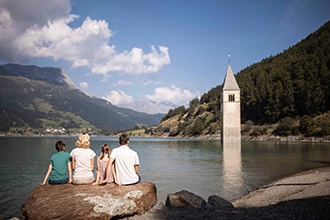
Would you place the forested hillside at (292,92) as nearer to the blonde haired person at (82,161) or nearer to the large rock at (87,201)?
the large rock at (87,201)

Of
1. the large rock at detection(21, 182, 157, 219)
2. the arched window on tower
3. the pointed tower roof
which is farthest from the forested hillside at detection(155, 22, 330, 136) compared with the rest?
the large rock at detection(21, 182, 157, 219)

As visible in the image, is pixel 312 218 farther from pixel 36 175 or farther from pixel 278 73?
pixel 278 73

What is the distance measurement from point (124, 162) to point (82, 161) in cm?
158

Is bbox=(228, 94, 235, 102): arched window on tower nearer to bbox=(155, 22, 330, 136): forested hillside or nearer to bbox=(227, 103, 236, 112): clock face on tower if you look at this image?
bbox=(227, 103, 236, 112): clock face on tower

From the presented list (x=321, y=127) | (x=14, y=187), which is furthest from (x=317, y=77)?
(x=14, y=187)

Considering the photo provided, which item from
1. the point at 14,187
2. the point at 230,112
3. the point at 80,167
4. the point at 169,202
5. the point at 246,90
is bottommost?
the point at 14,187

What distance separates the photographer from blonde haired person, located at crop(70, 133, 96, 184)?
10977mm

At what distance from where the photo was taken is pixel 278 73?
137 metres

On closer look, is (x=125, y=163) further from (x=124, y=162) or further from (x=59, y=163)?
(x=59, y=163)

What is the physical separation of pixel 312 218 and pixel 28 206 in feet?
30.7

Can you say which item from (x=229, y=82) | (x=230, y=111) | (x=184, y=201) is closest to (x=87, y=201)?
(x=184, y=201)

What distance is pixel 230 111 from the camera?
380 ft

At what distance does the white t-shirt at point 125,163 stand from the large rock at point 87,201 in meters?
0.32

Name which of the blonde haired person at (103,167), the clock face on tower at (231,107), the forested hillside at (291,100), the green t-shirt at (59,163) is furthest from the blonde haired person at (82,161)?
the clock face on tower at (231,107)
